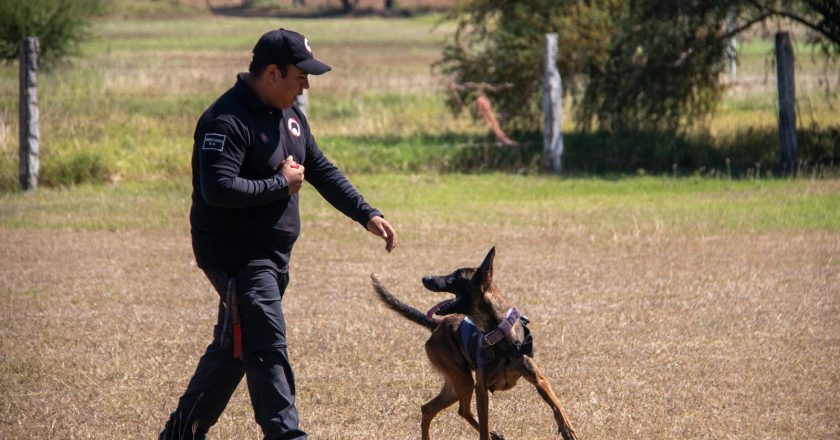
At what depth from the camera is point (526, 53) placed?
19734 millimetres

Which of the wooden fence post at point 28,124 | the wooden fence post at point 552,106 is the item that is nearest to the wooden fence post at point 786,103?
the wooden fence post at point 552,106

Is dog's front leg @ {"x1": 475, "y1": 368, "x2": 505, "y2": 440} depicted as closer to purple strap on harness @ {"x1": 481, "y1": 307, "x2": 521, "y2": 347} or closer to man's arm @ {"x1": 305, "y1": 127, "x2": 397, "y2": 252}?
purple strap on harness @ {"x1": 481, "y1": 307, "x2": 521, "y2": 347}

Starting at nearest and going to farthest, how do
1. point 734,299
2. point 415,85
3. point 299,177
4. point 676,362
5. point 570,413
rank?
point 299,177 → point 570,413 → point 676,362 → point 734,299 → point 415,85

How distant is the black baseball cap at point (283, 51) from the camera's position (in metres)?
5.21

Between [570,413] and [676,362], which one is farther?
[676,362]

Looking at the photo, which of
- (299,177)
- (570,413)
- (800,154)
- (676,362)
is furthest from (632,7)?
(299,177)

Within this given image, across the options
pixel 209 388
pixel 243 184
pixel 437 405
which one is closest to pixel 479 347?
pixel 437 405

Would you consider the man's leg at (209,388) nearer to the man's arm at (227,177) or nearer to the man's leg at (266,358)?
the man's leg at (266,358)

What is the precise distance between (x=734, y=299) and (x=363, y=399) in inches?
156

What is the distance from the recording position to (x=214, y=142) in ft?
16.8

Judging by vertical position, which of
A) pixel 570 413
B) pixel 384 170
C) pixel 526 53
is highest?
pixel 526 53

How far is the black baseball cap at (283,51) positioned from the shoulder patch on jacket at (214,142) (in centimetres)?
40

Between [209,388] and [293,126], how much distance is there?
1.29 m

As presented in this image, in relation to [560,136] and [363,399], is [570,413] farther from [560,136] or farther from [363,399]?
[560,136]
